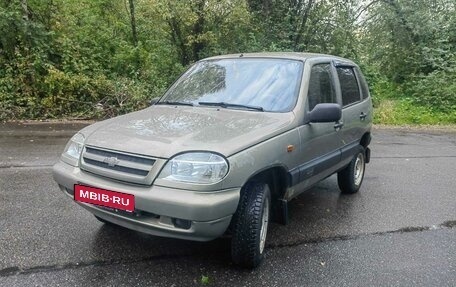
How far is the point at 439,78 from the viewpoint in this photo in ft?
46.7

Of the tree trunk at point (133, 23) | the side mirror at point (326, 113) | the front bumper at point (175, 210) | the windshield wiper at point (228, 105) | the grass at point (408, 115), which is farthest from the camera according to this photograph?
the tree trunk at point (133, 23)

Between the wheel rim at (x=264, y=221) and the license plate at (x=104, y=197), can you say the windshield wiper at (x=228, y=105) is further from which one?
the license plate at (x=104, y=197)

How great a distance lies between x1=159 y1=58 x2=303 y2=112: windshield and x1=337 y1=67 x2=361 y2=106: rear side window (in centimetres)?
91

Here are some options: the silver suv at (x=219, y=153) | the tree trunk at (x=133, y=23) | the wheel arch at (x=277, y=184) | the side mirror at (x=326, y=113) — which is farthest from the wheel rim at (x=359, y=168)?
the tree trunk at (x=133, y=23)

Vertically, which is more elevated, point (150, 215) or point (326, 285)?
point (150, 215)

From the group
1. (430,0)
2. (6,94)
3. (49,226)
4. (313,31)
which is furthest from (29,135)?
(430,0)

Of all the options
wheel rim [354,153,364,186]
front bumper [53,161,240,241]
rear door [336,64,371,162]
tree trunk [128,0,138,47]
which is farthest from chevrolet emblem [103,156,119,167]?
tree trunk [128,0,138,47]

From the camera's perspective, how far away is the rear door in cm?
473

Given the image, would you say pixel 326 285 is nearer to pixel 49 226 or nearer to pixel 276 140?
pixel 276 140

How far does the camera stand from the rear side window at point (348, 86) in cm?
483

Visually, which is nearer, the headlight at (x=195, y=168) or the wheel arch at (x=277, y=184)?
the headlight at (x=195, y=168)

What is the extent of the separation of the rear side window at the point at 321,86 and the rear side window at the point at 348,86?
299 millimetres

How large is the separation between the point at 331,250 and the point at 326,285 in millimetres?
643

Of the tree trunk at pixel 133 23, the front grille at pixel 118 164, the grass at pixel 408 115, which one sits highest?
the tree trunk at pixel 133 23
